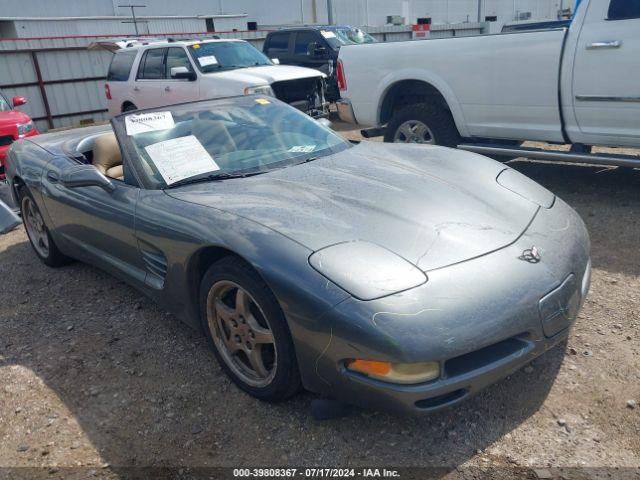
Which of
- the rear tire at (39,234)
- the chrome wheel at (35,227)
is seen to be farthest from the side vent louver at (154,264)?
the chrome wheel at (35,227)

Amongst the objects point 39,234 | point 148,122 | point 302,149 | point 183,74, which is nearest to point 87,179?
point 148,122

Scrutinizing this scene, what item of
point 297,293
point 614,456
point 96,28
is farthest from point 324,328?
point 96,28

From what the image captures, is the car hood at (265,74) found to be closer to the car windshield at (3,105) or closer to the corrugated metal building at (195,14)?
the car windshield at (3,105)

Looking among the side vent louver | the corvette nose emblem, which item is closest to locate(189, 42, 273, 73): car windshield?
the side vent louver

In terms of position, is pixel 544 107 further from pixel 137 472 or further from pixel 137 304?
pixel 137 472

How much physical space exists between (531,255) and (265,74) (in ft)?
24.9

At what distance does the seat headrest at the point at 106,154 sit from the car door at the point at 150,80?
231 inches

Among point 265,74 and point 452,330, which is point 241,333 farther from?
point 265,74

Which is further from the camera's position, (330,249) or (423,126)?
(423,126)

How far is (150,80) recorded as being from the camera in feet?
33.1

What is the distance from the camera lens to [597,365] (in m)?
2.76

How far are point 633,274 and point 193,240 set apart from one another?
9.31 feet

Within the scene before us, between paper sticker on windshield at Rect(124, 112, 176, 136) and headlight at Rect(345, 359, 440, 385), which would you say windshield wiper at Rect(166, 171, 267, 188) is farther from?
headlight at Rect(345, 359, 440, 385)

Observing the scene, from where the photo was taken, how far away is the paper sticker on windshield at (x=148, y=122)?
345 centimetres
